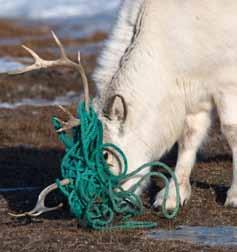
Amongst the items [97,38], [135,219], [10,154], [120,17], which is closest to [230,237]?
[135,219]

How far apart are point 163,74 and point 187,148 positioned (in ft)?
3.69

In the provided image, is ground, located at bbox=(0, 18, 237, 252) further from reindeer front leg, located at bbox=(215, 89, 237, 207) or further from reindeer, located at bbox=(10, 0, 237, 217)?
reindeer, located at bbox=(10, 0, 237, 217)

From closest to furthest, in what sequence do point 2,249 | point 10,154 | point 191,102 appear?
1. point 2,249
2. point 191,102
3. point 10,154

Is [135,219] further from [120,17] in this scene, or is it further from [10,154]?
[10,154]

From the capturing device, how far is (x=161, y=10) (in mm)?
8555

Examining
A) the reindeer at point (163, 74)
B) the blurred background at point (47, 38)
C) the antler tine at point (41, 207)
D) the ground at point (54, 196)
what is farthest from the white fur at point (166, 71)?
the blurred background at point (47, 38)

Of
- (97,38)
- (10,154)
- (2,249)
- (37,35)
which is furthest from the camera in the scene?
(37,35)

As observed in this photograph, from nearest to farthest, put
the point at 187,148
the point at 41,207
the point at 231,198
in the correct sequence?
the point at 41,207 < the point at 231,198 < the point at 187,148

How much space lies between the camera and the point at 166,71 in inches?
333

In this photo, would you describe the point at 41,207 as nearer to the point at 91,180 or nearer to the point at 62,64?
the point at 91,180

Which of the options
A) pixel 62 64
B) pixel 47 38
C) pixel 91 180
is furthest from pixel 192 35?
pixel 47 38

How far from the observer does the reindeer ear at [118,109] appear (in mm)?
8125

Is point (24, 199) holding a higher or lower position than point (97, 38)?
higher

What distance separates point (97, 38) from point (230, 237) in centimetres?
2556
